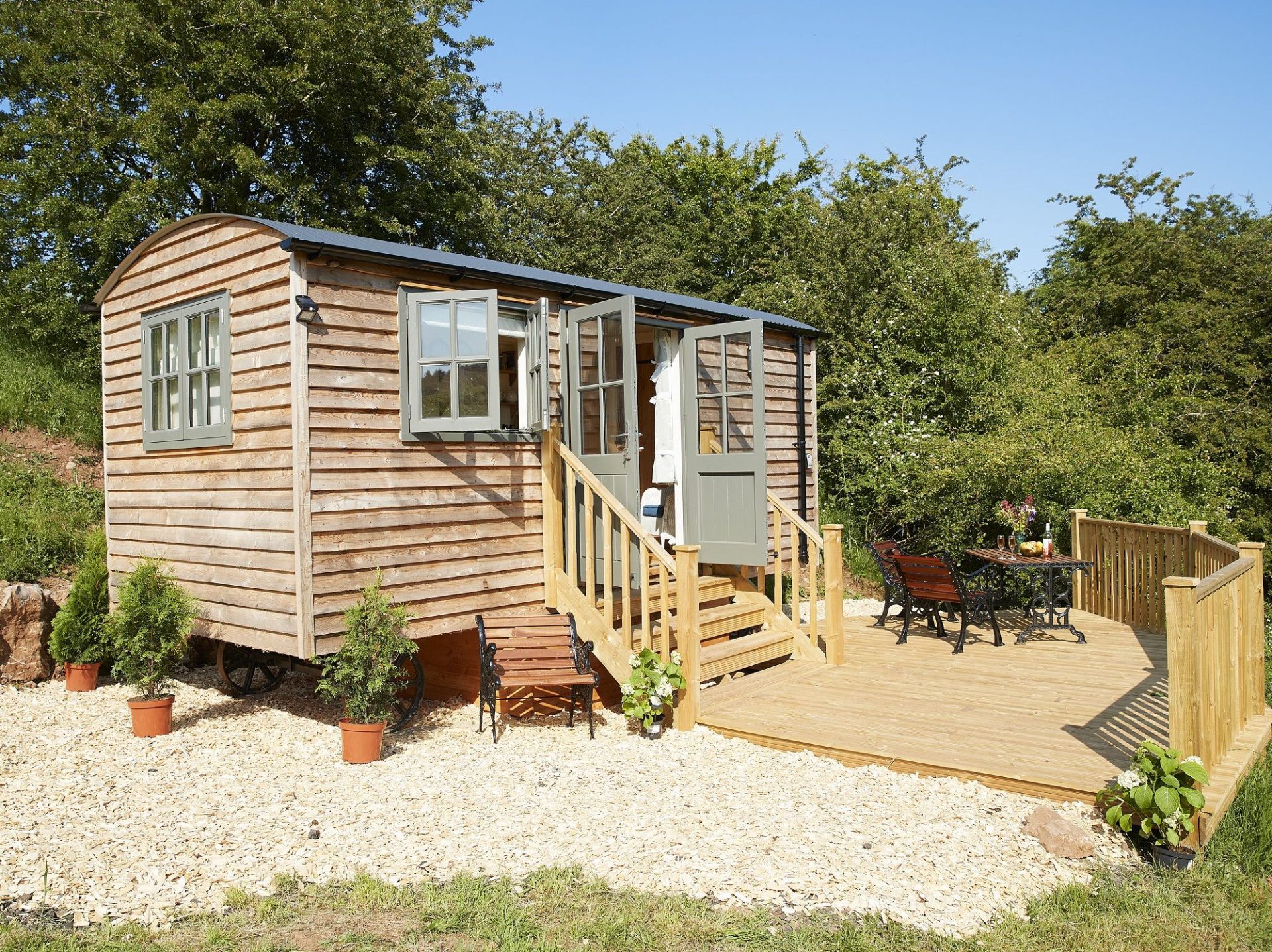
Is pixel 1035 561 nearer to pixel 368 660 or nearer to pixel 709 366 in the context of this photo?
pixel 709 366

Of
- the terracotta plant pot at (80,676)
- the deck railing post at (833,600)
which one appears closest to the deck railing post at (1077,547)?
the deck railing post at (833,600)

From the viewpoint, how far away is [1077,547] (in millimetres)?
9625

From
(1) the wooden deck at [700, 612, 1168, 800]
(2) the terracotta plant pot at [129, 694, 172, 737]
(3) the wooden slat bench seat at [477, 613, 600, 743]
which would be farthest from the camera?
(2) the terracotta plant pot at [129, 694, 172, 737]

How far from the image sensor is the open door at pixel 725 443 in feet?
→ 22.8

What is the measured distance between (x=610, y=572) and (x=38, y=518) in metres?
6.30

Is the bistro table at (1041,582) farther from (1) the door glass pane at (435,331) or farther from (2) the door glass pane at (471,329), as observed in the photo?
(1) the door glass pane at (435,331)

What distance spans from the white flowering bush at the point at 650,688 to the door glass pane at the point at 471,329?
2338 millimetres

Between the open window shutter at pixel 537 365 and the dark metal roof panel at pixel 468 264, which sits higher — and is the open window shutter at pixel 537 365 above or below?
below

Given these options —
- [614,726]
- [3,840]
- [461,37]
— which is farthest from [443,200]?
[3,840]

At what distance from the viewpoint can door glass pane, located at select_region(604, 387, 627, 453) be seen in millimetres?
6391

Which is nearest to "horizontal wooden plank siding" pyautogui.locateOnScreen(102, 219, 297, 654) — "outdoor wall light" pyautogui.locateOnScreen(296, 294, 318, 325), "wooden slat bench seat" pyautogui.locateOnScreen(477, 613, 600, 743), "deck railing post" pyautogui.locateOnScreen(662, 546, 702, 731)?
"outdoor wall light" pyautogui.locateOnScreen(296, 294, 318, 325)

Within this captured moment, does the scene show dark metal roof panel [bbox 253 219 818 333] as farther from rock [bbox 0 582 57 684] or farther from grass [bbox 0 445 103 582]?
grass [bbox 0 445 103 582]

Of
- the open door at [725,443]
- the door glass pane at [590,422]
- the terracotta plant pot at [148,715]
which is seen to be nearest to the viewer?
the terracotta plant pot at [148,715]

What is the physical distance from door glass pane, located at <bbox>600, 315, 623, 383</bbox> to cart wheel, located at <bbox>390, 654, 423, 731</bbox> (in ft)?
8.01
